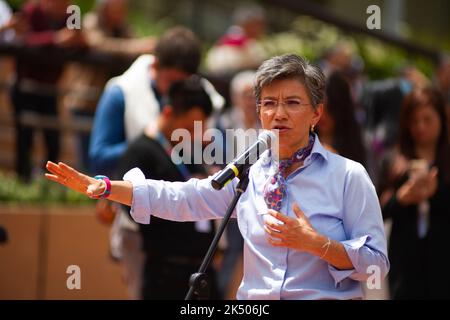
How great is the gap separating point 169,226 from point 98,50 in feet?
12.2

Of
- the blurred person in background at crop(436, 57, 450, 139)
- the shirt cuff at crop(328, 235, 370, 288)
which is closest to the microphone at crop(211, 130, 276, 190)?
the shirt cuff at crop(328, 235, 370, 288)

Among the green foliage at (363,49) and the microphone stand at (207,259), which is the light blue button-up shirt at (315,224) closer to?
the microphone stand at (207,259)

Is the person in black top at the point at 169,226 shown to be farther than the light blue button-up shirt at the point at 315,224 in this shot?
Yes

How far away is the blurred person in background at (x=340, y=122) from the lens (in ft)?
18.9

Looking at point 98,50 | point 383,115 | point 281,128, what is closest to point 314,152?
point 281,128

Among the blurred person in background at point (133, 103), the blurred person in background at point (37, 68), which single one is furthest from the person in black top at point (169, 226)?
the blurred person in background at point (37, 68)

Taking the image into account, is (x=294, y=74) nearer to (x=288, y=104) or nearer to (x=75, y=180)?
(x=288, y=104)

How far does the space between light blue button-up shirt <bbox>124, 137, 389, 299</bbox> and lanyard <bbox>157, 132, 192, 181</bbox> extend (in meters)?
1.48

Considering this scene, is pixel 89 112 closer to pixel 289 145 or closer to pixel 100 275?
pixel 100 275

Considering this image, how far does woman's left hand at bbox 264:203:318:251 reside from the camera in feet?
11.4

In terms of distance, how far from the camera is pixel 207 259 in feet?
11.6

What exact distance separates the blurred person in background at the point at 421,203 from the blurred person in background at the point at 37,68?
11.8 feet

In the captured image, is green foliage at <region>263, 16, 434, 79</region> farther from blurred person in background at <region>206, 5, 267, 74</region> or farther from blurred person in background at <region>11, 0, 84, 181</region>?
blurred person in background at <region>11, 0, 84, 181</region>

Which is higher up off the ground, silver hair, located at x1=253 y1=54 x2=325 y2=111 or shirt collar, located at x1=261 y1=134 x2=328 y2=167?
silver hair, located at x1=253 y1=54 x2=325 y2=111
